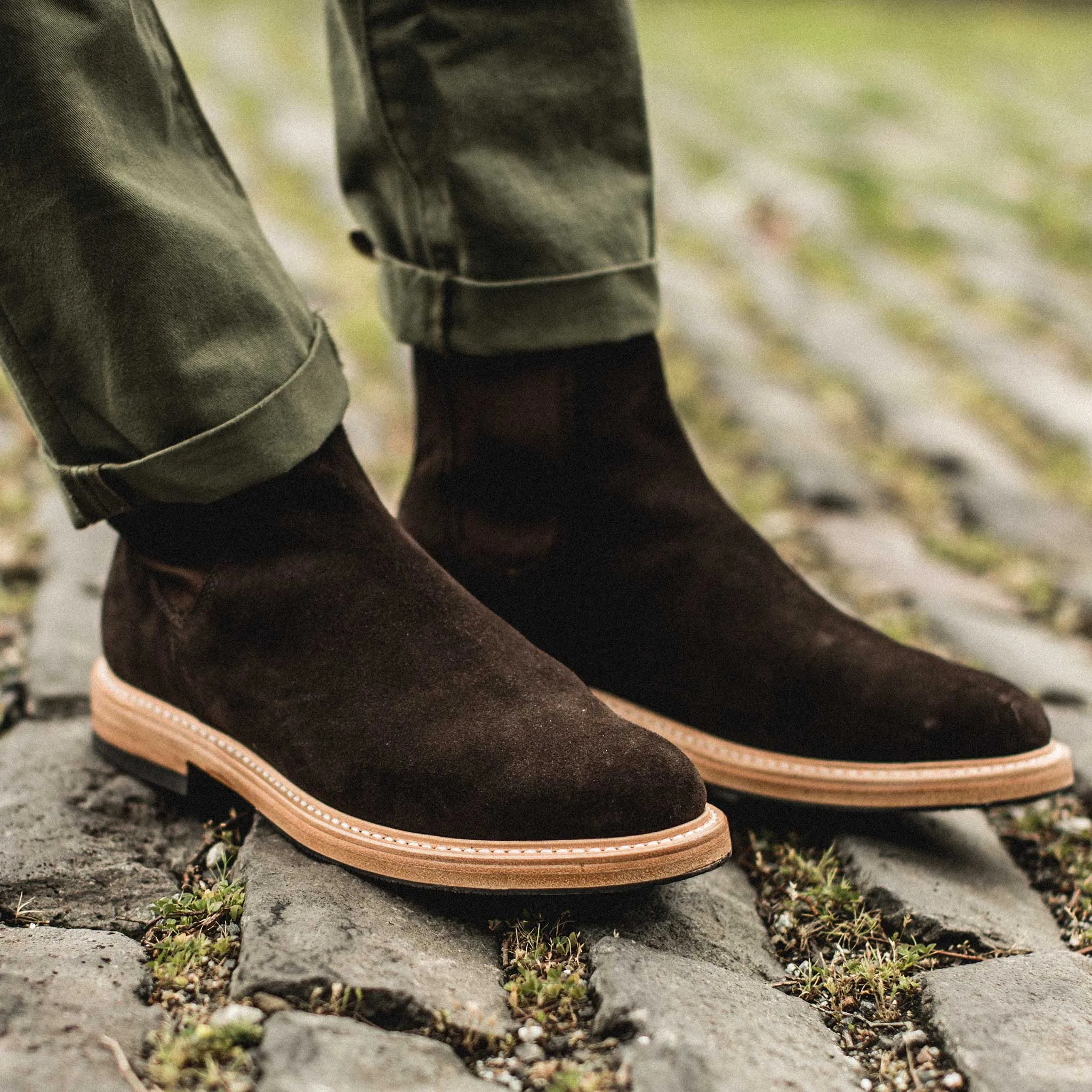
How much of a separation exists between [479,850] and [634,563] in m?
0.45

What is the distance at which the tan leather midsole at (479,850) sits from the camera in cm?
107

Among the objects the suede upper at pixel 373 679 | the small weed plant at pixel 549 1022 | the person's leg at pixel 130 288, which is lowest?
the small weed plant at pixel 549 1022

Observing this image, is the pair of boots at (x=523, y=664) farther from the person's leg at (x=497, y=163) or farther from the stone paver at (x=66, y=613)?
the stone paver at (x=66, y=613)

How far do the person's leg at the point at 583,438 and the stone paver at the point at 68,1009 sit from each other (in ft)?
1.96

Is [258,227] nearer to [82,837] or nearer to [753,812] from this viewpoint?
[82,837]

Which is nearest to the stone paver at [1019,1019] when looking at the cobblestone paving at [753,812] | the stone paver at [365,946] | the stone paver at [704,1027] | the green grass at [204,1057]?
the cobblestone paving at [753,812]

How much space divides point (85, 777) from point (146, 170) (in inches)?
26.6

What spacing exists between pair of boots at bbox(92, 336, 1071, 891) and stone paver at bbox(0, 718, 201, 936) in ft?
0.16

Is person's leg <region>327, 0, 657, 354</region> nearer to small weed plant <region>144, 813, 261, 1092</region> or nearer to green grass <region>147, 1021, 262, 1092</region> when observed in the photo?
small weed plant <region>144, 813, 261, 1092</region>

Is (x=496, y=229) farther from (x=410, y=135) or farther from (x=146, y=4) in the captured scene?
(x=146, y=4)

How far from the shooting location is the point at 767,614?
4.53 ft

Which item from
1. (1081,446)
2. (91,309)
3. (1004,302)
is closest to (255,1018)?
(91,309)

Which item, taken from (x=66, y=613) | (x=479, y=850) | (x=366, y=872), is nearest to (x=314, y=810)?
(x=366, y=872)

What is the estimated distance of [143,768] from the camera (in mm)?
1326
